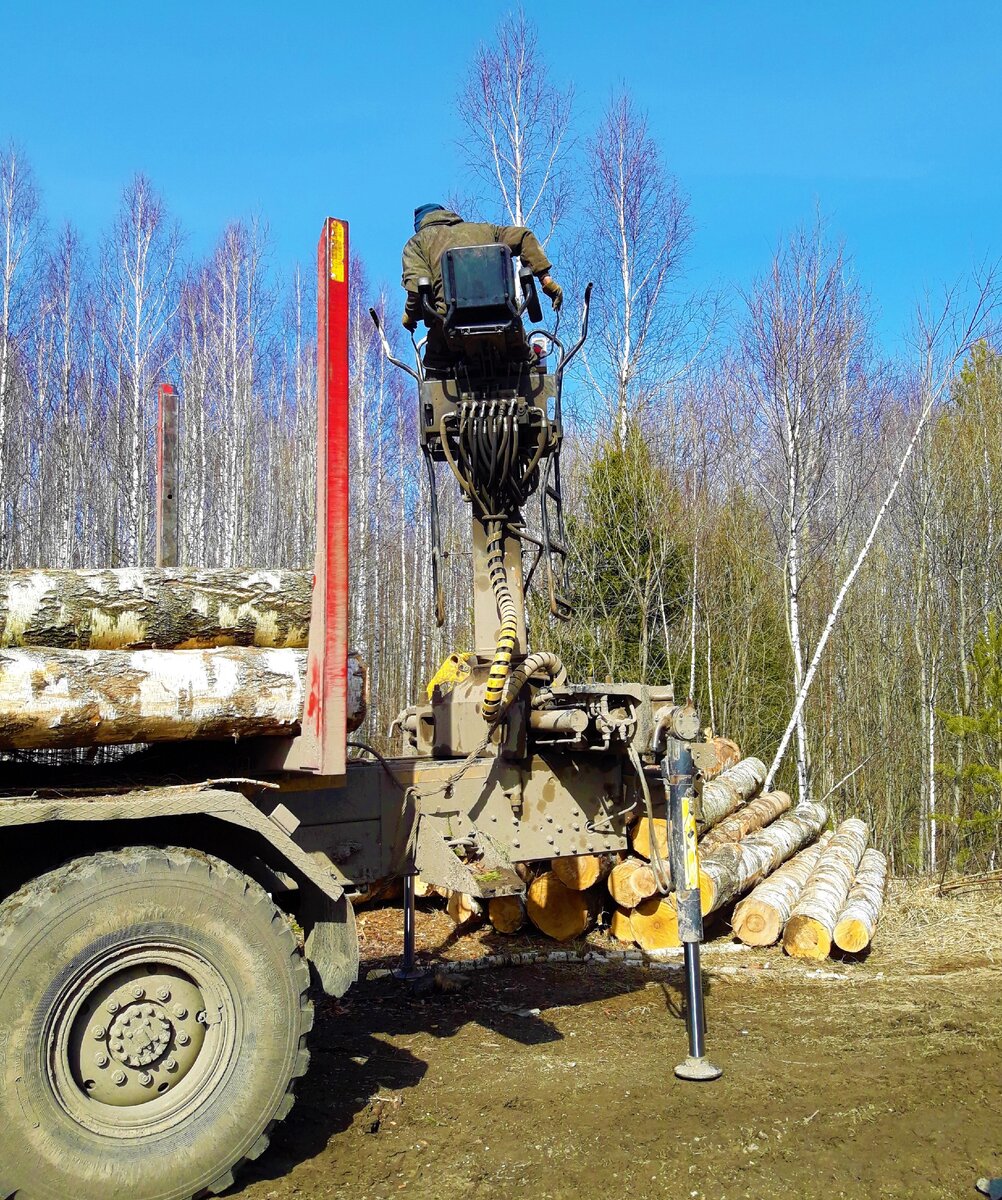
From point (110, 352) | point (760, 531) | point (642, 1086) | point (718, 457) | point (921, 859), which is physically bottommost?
point (921, 859)

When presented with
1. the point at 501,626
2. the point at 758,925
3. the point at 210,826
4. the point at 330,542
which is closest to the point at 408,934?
the point at 501,626

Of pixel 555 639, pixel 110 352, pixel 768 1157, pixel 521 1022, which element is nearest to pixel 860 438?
pixel 555 639

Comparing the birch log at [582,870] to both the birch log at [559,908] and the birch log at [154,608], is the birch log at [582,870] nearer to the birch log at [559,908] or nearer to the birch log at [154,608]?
the birch log at [559,908]

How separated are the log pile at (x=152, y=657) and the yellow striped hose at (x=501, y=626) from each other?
97 cm

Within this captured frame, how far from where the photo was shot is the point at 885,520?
699 inches

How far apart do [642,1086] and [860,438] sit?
43.8 feet

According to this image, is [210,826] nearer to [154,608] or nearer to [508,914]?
[154,608]

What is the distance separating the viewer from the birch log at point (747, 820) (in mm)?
9398

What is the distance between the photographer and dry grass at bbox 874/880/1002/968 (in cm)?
780

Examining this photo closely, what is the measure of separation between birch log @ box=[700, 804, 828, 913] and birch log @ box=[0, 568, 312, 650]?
4118mm

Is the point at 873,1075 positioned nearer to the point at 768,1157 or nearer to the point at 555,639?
the point at 768,1157

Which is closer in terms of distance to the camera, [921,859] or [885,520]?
[921,859]

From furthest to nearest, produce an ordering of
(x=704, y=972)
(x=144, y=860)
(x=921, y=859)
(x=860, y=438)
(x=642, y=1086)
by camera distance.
Result: (x=860, y=438) < (x=921, y=859) < (x=704, y=972) < (x=642, y=1086) < (x=144, y=860)

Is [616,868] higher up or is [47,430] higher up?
[47,430]
